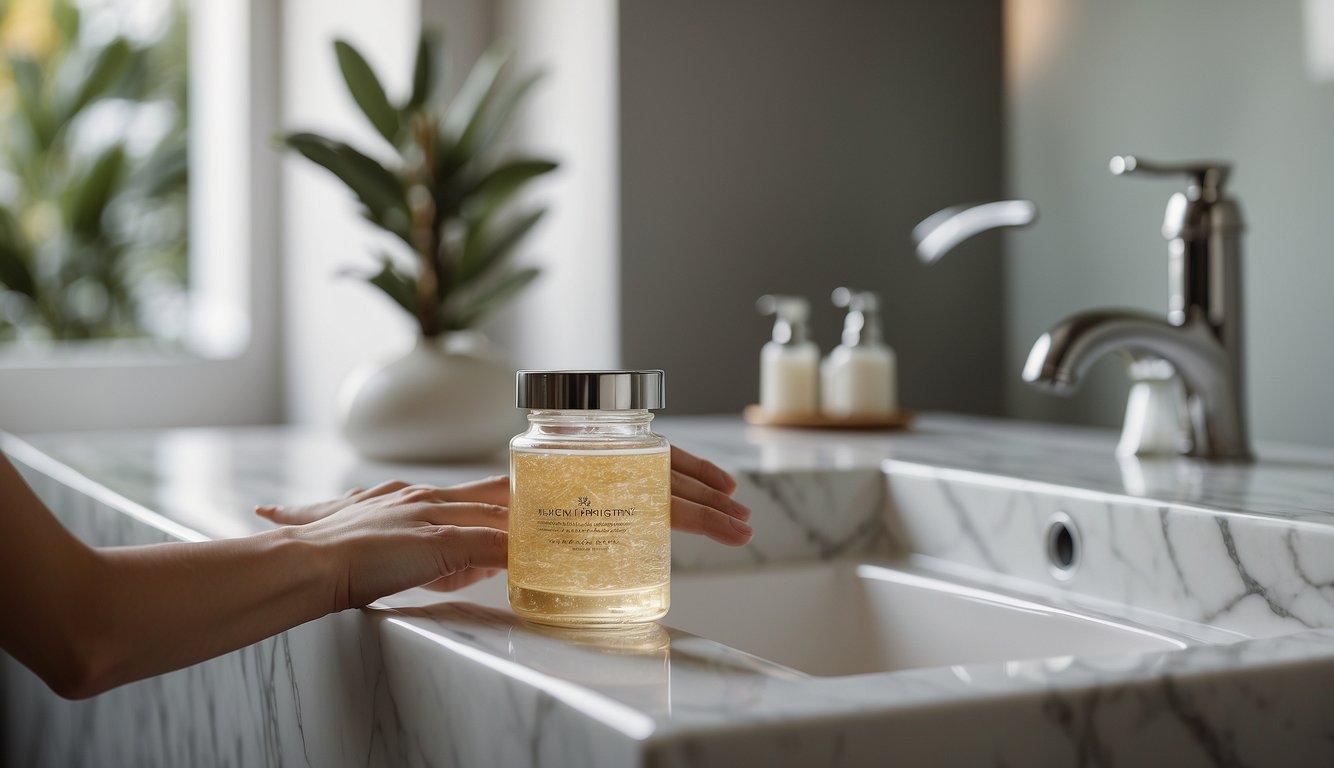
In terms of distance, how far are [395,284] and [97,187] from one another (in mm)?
1421

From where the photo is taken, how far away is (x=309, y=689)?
0.72 m

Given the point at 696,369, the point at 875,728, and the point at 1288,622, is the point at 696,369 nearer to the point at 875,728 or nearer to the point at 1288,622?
the point at 1288,622

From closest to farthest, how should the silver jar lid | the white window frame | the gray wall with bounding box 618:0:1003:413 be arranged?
the silver jar lid < the gray wall with bounding box 618:0:1003:413 < the white window frame

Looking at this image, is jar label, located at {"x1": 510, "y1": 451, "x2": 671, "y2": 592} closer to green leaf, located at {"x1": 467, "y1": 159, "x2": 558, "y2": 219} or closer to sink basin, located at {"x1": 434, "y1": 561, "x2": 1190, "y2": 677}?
sink basin, located at {"x1": 434, "y1": 561, "x2": 1190, "y2": 677}

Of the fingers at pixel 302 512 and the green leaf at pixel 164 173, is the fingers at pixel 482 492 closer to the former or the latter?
the fingers at pixel 302 512

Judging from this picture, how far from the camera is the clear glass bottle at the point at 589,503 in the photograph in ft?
2.03

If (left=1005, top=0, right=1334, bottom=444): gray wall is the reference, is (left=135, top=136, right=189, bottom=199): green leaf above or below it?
above

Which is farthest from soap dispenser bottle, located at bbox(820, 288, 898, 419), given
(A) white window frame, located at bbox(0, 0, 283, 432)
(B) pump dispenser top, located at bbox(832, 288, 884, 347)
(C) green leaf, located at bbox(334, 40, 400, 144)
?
(A) white window frame, located at bbox(0, 0, 283, 432)

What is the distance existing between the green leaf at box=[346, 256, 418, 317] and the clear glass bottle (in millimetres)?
665

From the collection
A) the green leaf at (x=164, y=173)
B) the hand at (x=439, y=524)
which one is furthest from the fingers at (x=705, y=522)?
the green leaf at (x=164, y=173)

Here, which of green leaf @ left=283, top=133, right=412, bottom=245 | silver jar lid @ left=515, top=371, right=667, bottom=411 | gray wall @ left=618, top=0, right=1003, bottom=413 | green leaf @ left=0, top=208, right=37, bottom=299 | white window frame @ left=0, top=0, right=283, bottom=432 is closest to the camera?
silver jar lid @ left=515, top=371, right=667, bottom=411

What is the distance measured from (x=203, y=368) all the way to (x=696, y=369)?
990 mm

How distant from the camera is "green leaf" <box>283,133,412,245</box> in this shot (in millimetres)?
1218

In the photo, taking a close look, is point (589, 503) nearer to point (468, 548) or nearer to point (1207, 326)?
point (468, 548)
